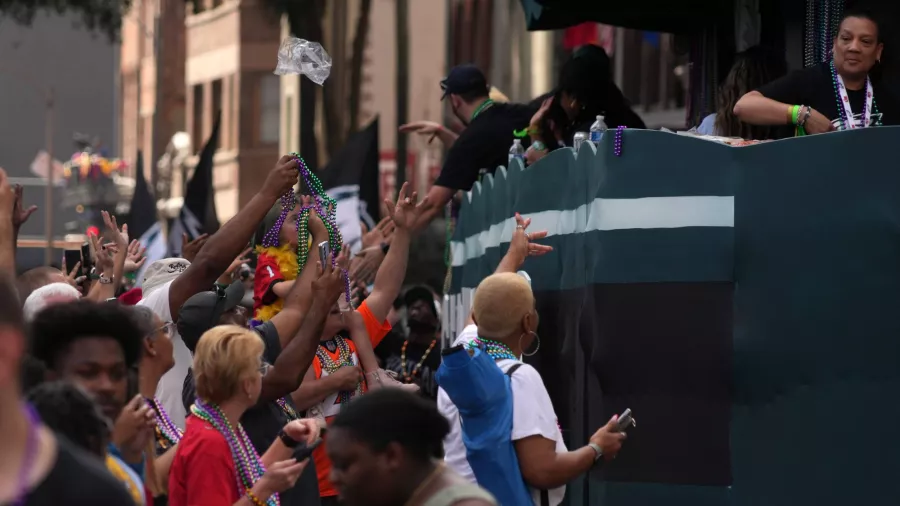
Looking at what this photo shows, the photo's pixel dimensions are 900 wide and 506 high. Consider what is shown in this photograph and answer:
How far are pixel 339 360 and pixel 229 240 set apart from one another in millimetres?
1375

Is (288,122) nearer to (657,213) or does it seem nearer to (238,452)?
(657,213)

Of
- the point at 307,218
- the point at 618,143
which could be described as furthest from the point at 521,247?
the point at 307,218

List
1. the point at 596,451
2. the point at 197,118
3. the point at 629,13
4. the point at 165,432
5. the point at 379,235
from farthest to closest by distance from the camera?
the point at 197,118 < the point at 629,13 < the point at 379,235 < the point at 596,451 < the point at 165,432

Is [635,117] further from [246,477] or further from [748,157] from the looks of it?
[246,477]

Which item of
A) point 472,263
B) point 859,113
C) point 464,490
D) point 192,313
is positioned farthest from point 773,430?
point 472,263

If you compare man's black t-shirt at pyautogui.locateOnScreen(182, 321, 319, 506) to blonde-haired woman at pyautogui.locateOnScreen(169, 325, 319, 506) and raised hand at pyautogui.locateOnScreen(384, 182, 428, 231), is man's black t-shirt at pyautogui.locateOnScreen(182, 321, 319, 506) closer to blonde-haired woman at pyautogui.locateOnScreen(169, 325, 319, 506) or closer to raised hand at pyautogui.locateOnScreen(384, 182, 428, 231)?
blonde-haired woman at pyautogui.locateOnScreen(169, 325, 319, 506)

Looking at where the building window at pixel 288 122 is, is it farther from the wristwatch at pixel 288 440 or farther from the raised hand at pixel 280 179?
the wristwatch at pixel 288 440

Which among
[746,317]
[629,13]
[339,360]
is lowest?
[339,360]

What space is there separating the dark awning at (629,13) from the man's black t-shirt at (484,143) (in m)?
0.67

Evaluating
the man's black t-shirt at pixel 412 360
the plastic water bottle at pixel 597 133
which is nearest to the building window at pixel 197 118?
the man's black t-shirt at pixel 412 360

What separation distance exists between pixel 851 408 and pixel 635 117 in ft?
13.3

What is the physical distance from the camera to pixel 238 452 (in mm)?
6457

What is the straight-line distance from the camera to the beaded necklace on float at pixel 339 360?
874cm

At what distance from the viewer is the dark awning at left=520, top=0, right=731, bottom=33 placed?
1265 cm
